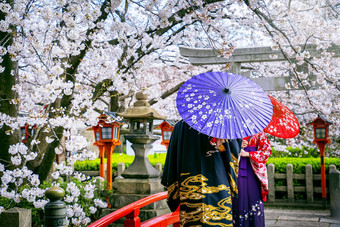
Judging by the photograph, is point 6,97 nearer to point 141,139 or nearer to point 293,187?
point 141,139

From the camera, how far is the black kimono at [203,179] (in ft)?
8.71

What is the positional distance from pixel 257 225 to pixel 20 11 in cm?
382

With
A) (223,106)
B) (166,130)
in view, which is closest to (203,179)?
(223,106)

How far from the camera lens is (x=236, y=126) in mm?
2588

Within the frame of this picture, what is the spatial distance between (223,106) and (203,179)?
560mm

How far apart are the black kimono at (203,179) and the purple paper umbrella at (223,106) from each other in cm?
22

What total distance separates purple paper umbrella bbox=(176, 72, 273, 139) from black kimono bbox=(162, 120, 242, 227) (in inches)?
8.7

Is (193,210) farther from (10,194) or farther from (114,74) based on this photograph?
(114,74)

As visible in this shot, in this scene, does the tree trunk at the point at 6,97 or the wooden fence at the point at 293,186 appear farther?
the wooden fence at the point at 293,186

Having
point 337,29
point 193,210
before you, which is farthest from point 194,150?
point 337,29

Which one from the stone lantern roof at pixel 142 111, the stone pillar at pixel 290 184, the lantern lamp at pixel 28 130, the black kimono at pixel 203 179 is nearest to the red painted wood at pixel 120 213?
the black kimono at pixel 203 179

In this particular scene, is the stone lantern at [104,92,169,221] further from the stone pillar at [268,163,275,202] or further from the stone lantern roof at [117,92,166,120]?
the stone pillar at [268,163,275,202]

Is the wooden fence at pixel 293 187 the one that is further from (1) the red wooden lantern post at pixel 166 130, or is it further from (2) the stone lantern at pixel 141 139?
(2) the stone lantern at pixel 141 139

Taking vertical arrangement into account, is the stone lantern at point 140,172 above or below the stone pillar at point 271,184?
above
